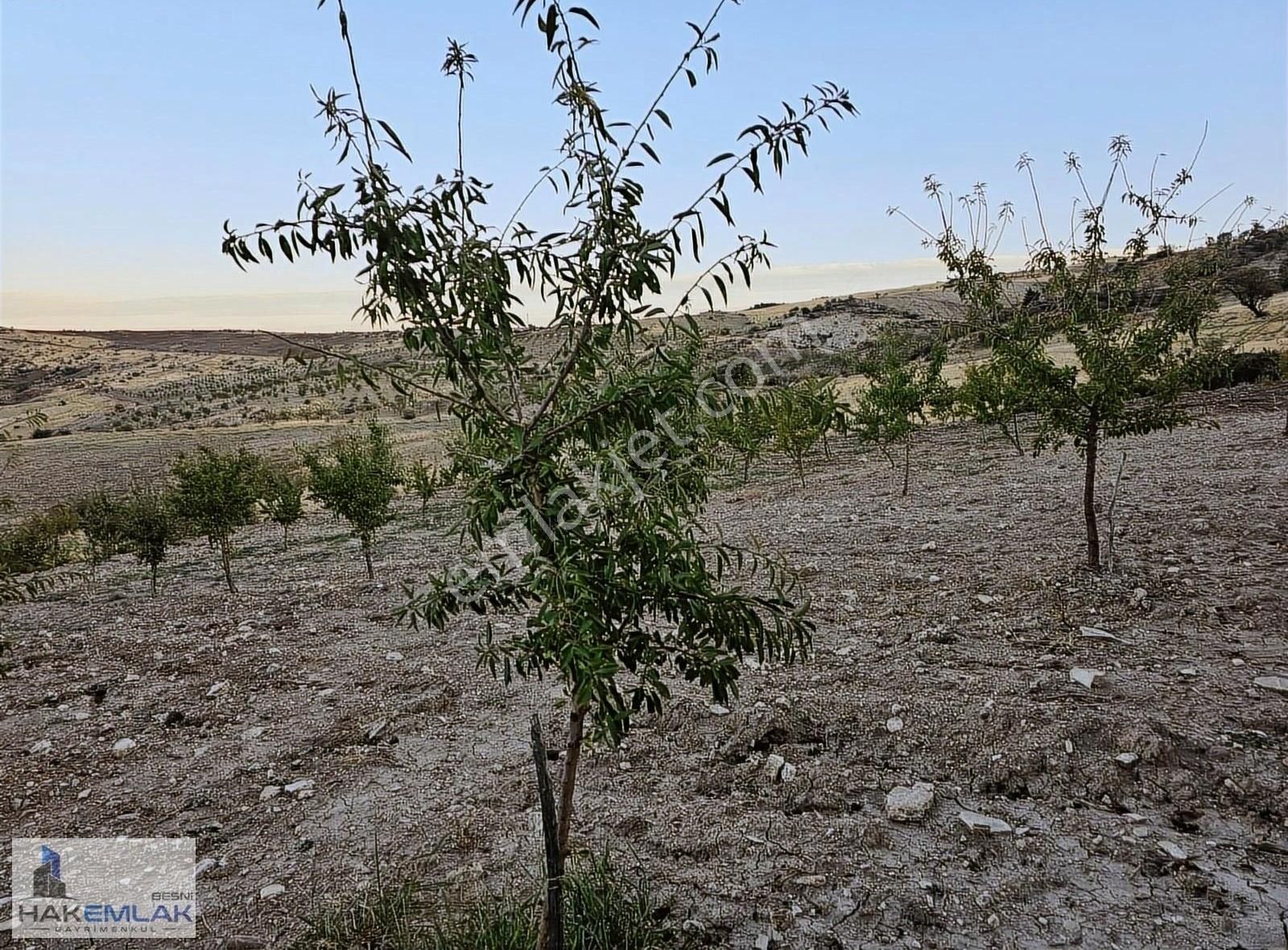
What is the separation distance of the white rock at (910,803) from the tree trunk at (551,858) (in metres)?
2.18

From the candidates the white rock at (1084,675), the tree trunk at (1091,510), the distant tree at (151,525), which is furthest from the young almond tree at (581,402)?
the distant tree at (151,525)

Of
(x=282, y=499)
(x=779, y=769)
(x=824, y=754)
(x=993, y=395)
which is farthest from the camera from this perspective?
(x=993, y=395)

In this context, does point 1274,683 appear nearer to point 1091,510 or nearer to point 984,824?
point 1091,510

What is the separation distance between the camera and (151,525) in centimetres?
1038

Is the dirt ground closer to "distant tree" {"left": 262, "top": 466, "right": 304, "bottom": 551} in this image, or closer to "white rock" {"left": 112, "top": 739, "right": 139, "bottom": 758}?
"white rock" {"left": 112, "top": 739, "right": 139, "bottom": 758}

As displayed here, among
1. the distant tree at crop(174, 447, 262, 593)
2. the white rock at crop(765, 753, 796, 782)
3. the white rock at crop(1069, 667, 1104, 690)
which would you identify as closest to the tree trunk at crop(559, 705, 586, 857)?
the white rock at crop(765, 753, 796, 782)

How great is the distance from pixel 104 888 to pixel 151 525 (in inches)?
287

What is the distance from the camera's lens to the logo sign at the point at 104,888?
3926mm

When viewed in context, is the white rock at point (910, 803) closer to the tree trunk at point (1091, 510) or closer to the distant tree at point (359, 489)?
the tree trunk at point (1091, 510)

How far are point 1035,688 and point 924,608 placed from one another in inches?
75.1

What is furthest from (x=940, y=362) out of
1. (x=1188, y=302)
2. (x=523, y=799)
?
(x=523, y=799)

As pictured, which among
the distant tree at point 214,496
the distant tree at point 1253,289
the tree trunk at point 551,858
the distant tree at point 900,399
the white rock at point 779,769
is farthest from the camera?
the distant tree at point 1253,289

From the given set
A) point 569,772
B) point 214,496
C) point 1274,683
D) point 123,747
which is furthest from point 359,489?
point 1274,683

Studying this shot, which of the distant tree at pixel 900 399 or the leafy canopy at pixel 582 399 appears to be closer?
the leafy canopy at pixel 582 399
